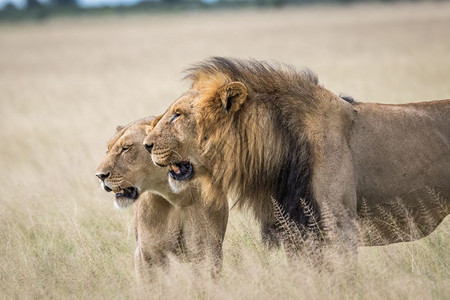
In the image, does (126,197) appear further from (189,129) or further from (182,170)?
(189,129)

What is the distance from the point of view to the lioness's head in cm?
528

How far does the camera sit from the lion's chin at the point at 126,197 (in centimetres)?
528

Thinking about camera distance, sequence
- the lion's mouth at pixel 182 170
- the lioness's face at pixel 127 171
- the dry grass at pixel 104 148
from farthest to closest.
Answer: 1. the lioness's face at pixel 127 171
2. the lion's mouth at pixel 182 170
3. the dry grass at pixel 104 148

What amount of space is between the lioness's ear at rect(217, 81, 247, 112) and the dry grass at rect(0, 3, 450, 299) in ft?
3.15

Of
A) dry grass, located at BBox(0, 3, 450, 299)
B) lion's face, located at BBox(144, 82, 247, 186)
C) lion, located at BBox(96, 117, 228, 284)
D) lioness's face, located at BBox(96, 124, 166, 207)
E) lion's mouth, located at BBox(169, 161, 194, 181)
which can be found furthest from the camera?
lioness's face, located at BBox(96, 124, 166, 207)

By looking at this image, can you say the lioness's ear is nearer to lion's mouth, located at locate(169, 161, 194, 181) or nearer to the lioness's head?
lion's mouth, located at locate(169, 161, 194, 181)

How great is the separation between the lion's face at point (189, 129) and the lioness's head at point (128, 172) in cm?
52

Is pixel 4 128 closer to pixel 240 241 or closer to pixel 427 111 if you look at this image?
pixel 240 241

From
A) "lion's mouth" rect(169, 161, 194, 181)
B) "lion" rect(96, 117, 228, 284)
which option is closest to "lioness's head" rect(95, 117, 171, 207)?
"lion" rect(96, 117, 228, 284)

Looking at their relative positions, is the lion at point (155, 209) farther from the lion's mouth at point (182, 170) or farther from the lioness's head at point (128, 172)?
the lion's mouth at point (182, 170)

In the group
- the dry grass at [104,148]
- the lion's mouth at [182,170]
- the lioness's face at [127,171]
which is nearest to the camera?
the dry grass at [104,148]

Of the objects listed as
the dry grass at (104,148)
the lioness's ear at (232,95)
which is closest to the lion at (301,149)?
the lioness's ear at (232,95)

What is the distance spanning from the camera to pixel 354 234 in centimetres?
447

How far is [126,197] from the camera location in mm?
5309
